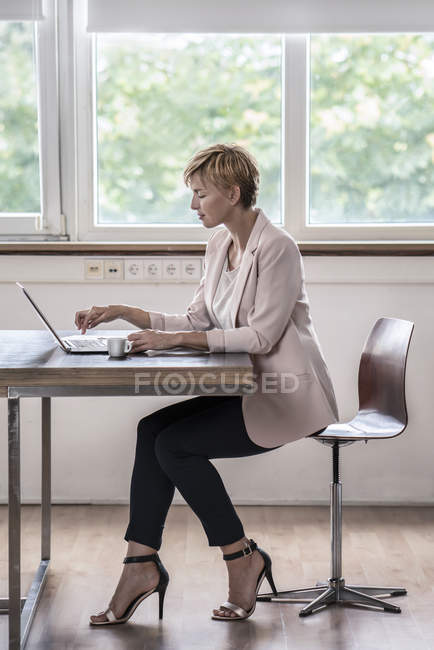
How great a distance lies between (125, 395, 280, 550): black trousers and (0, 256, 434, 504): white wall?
1.04m

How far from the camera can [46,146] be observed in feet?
10.8

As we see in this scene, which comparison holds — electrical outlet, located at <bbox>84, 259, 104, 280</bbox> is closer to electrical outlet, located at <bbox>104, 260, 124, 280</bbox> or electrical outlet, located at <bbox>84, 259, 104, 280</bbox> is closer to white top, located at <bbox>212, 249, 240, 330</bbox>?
electrical outlet, located at <bbox>104, 260, 124, 280</bbox>

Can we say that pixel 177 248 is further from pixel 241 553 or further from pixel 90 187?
pixel 241 553

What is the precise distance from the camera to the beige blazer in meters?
2.26

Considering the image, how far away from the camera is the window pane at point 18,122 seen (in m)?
3.25

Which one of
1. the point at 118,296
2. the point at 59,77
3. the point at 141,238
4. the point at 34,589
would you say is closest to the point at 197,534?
the point at 34,589

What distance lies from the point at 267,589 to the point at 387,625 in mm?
Result: 407

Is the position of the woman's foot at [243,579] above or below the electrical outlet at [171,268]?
below

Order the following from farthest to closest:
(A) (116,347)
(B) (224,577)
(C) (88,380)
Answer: (B) (224,577) → (A) (116,347) → (C) (88,380)

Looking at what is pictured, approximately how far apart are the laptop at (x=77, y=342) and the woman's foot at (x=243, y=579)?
67 centimetres

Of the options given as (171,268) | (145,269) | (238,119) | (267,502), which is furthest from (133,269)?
(267,502)

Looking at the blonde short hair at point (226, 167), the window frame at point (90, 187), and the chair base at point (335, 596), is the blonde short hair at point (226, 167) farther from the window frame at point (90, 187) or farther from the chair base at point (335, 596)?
the chair base at point (335, 596)

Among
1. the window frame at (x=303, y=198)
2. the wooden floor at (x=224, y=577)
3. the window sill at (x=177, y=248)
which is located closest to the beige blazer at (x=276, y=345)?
the wooden floor at (x=224, y=577)

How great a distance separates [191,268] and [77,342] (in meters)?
0.98
